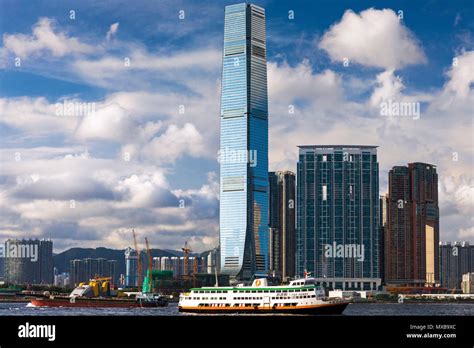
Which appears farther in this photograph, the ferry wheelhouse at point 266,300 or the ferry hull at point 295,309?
the ferry wheelhouse at point 266,300

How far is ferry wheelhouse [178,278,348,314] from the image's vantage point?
147875 mm

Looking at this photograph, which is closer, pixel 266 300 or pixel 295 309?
pixel 295 309

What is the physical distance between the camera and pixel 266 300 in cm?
15112

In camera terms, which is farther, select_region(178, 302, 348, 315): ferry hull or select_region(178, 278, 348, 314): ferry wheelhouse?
select_region(178, 278, 348, 314): ferry wheelhouse

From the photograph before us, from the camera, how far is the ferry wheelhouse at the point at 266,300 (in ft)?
485

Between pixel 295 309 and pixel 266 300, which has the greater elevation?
pixel 266 300
